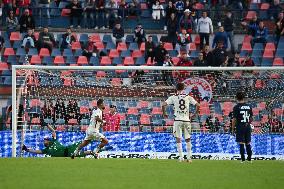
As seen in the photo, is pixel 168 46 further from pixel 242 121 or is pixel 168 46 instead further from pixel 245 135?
pixel 245 135

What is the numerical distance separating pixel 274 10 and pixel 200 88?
1033 centimetres

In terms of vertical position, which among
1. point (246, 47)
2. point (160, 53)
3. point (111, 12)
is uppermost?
point (111, 12)

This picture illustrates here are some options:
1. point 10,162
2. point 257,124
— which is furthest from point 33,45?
point 10,162

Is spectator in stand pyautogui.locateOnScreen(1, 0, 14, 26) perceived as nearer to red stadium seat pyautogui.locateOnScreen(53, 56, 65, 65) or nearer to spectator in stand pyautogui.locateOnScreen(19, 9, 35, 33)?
spectator in stand pyautogui.locateOnScreen(19, 9, 35, 33)

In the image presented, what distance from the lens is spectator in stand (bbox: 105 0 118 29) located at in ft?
127

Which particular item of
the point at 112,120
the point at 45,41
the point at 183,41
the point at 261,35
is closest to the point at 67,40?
the point at 45,41

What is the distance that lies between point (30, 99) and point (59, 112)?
2.96ft

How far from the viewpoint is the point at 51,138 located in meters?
28.3

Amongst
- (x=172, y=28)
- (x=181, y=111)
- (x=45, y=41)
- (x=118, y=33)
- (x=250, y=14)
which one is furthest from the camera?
(x=250, y=14)

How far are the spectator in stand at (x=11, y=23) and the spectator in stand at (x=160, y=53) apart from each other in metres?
5.79

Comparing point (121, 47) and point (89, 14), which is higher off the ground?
point (89, 14)

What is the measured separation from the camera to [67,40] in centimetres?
3750

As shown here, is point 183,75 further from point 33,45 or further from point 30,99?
point 33,45

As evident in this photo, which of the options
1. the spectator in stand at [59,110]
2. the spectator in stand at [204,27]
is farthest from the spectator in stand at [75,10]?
the spectator in stand at [59,110]
